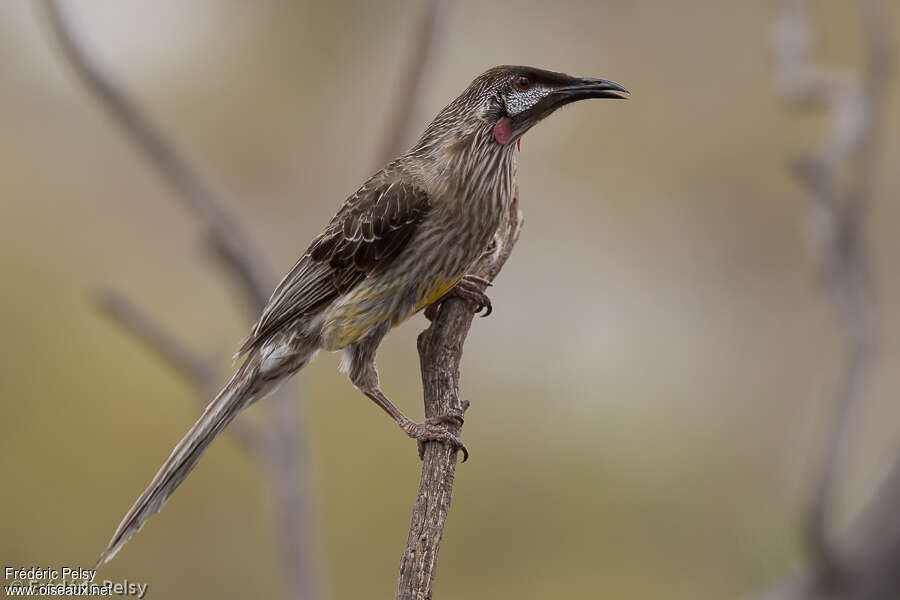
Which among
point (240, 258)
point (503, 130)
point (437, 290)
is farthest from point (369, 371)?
point (240, 258)

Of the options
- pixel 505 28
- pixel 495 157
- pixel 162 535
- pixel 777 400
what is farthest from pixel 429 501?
pixel 505 28

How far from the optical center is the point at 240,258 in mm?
4926

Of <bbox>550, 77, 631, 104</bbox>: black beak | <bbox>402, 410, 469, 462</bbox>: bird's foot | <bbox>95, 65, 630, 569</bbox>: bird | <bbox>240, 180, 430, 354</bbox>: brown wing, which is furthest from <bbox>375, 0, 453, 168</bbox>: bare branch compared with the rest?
<bbox>402, 410, 469, 462</bbox>: bird's foot

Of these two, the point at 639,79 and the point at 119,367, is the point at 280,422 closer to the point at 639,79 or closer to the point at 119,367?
the point at 119,367

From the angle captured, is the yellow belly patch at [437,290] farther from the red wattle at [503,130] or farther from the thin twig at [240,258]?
the thin twig at [240,258]

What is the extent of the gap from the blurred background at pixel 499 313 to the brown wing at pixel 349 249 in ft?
5.19

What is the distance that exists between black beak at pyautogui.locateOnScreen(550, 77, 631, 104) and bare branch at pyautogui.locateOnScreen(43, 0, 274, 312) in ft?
6.03

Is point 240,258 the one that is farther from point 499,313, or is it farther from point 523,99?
point 499,313

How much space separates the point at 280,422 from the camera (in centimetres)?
522

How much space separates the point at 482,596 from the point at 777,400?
13.7 ft

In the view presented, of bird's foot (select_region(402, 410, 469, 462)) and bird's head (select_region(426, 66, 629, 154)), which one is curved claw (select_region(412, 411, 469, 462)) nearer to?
bird's foot (select_region(402, 410, 469, 462))

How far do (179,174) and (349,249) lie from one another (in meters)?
1.46

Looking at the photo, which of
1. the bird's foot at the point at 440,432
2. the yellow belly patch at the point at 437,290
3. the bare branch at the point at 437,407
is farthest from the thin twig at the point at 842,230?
the bird's foot at the point at 440,432

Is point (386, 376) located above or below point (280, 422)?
above
